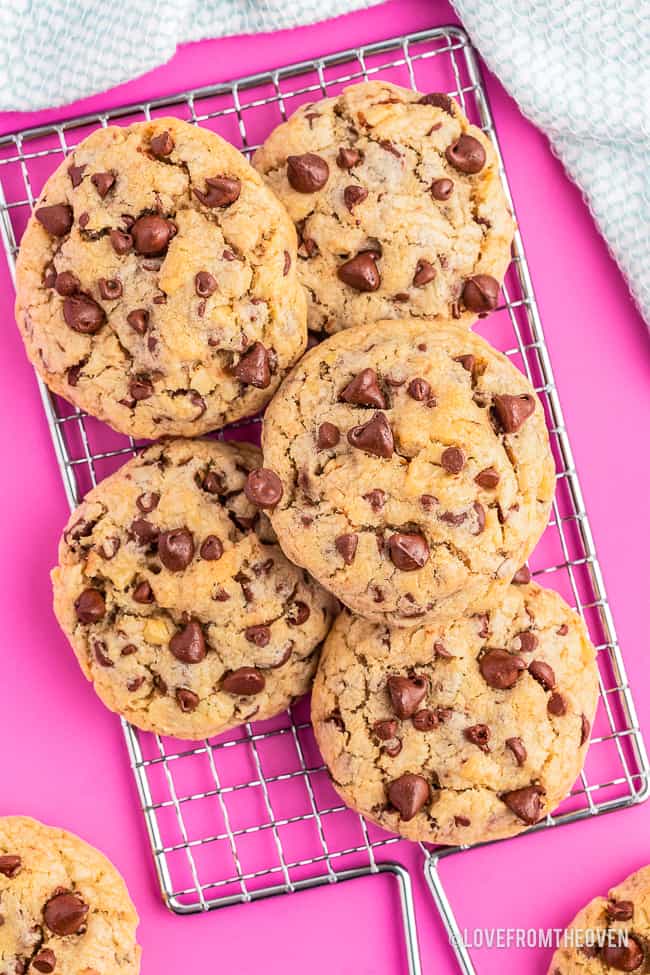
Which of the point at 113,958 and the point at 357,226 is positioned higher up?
the point at 357,226

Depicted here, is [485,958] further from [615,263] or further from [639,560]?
[615,263]

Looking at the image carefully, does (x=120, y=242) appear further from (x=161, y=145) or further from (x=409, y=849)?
(x=409, y=849)

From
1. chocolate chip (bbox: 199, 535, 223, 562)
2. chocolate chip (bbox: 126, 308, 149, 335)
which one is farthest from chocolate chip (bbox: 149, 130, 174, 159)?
chocolate chip (bbox: 199, 535, 223, 562)

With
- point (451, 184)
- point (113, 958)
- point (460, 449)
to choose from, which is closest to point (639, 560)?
point (460, 449)

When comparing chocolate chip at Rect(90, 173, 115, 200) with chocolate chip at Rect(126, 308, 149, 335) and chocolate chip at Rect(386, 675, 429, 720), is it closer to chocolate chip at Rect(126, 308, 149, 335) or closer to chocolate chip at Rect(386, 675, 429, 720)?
chocolate chip at Rect(126, 308, 149, 335)

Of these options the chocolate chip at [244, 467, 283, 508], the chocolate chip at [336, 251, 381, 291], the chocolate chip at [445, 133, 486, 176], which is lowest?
the chocolate chip at [244, 467, 283, 508]

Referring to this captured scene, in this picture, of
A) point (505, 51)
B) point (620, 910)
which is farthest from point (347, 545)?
point (505, 51)
